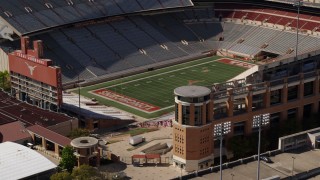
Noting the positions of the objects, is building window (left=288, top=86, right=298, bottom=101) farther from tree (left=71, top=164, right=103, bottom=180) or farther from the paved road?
tree (left=71, top=164, right=103, bottom=180)

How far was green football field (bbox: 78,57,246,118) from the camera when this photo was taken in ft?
293

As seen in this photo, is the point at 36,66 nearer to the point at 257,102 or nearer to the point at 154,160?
the point at 154,160

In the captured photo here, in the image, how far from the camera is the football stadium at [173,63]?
210ft

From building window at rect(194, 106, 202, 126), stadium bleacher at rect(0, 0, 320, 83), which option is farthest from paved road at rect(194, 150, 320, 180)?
stadium bleacher at rect(0, 0, 320, 83)

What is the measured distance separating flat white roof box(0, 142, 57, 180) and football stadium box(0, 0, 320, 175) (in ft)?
46.1

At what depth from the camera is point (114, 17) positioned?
11731 centimetres

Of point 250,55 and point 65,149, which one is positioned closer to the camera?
point 65,149

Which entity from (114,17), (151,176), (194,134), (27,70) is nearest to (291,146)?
(194,134)

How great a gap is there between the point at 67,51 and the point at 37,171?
5119 cm

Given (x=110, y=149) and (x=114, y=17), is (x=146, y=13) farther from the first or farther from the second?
(x=110, y=149)

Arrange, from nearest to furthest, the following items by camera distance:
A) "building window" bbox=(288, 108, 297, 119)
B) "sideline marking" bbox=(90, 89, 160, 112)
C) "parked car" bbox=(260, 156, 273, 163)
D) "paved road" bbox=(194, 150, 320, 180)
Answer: "paved road" bbox=(194, 150, 320, 180) < "parked car" bbox=(260, 156, 273, 163) < "building window" bbox=(288, 108, 297, 119) < "sideline marking" bbox=(90, 89, 160, 112)

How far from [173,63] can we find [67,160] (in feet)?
171

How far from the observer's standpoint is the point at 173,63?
111438mm

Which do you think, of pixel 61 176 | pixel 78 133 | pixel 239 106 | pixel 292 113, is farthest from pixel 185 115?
pixel 292 113
